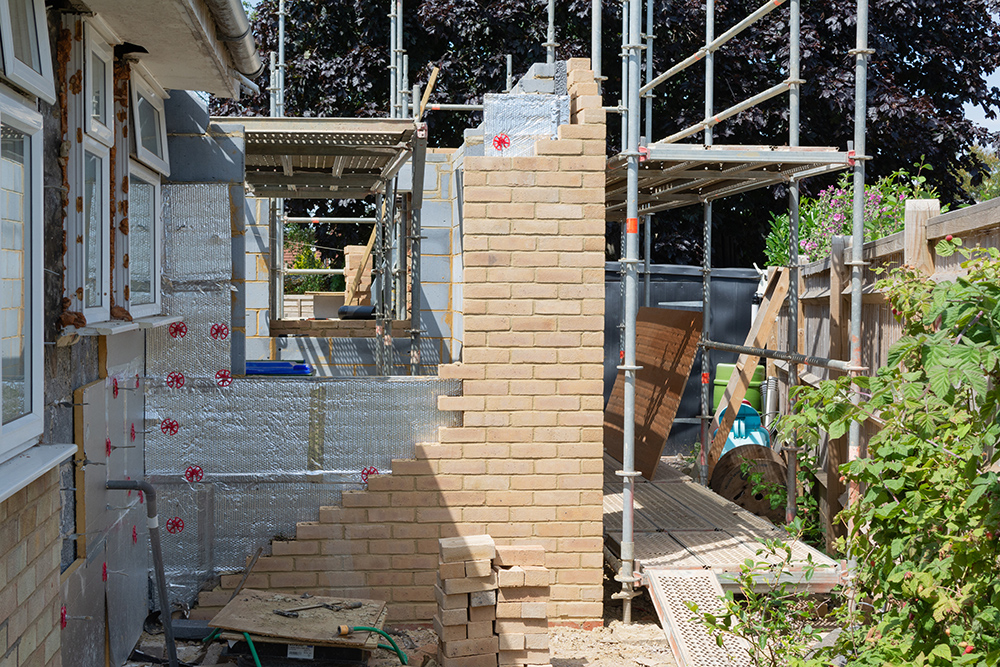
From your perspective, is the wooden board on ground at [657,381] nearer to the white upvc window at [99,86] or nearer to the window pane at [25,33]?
the white upvc window at [99,86]

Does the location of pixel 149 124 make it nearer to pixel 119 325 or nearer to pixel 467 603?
pixel 119 325

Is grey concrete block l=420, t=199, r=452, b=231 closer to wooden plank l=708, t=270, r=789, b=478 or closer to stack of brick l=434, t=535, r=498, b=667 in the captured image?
wooden plank l=708, t=270, r=789, b=478

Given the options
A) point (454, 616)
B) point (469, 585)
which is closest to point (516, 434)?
point (469, 585)

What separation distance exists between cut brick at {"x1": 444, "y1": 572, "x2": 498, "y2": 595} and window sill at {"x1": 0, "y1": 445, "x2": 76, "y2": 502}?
200 cm

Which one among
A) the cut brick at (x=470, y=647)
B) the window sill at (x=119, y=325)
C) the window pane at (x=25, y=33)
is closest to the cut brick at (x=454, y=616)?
the cut brick at (x=470, y=647)

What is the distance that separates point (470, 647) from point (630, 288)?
7.55 feet

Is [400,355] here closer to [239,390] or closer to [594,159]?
[239,390]

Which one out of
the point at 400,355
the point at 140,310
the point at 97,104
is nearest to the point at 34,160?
the point at 97,104

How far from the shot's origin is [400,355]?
840 cm

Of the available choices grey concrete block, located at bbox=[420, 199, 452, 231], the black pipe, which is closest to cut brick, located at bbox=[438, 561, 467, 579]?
the black pipe

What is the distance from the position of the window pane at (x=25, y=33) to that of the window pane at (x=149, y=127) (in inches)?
64.8

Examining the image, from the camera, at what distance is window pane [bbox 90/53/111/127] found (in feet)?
15.4

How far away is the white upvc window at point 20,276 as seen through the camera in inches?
132

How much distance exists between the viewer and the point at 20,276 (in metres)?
3.59
